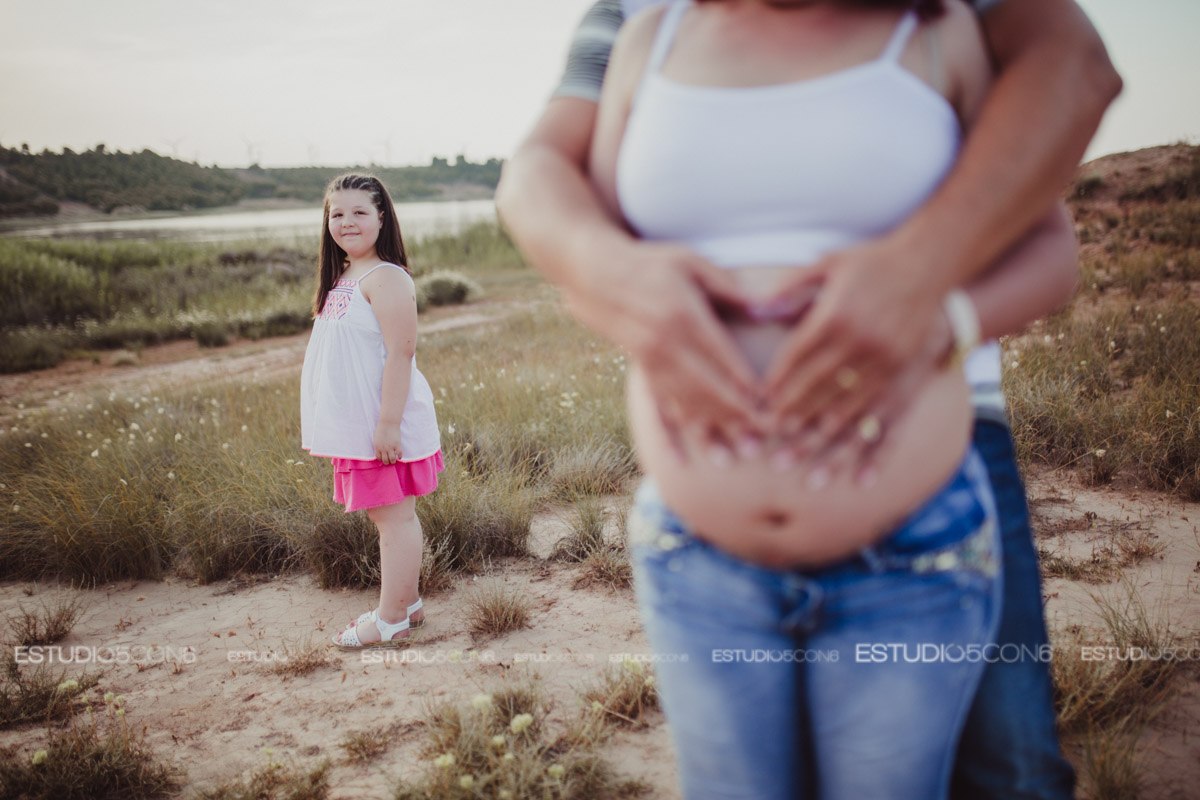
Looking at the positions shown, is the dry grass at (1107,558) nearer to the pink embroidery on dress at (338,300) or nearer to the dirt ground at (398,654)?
the dirt ground at (398,654)

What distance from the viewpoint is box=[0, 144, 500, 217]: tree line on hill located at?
52.7 meters

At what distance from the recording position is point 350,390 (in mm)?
3248

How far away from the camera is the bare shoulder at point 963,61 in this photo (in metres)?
1.02

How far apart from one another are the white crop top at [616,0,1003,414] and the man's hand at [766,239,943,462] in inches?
4.1

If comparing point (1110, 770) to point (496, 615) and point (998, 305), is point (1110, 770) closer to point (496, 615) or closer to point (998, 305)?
point (998, 305)

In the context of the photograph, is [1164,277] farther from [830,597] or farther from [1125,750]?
[830,597]

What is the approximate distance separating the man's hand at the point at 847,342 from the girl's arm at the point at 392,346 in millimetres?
2510

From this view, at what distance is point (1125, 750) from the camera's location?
2.00m

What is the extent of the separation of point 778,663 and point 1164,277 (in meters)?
12.5

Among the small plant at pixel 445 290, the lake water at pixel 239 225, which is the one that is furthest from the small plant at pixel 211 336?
the lake water at pixel 239 225

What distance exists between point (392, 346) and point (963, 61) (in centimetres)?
269

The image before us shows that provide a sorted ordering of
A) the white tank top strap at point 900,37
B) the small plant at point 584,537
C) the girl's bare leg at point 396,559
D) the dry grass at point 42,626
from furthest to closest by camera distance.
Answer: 1. the small plant at point 584,537
2. the dry grass at point 42,626
3. the girl's bare leg at point 396,559
4. the white tank top strap at point 900,37

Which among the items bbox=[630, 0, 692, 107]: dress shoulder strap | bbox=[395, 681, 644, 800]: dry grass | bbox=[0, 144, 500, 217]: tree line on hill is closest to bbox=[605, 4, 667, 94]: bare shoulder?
bbox=[630, 0, 692, 107]: dress shoulder strap

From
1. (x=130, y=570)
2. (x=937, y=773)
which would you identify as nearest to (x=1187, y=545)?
(x=937, y=773)
